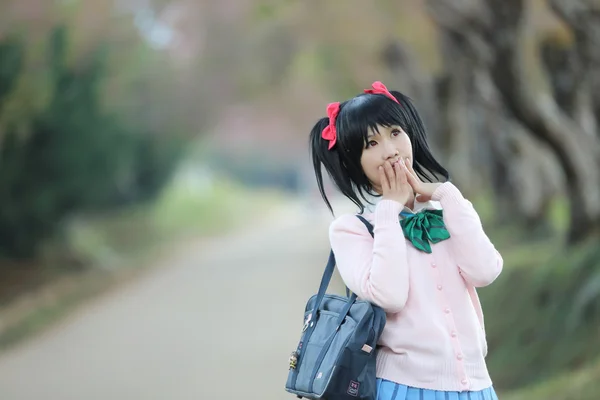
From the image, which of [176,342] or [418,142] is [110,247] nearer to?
[176,342]

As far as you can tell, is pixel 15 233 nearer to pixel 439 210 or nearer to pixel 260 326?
pixel 260 326

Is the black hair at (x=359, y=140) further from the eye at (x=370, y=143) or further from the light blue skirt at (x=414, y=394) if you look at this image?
the light blue skirt at (x=414, y=394)

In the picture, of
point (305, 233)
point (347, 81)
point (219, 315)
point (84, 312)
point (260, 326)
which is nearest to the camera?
point (260, 326)

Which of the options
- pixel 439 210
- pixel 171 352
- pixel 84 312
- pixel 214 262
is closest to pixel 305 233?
pixel 214 262

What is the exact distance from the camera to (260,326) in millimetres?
10406

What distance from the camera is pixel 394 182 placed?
254 cm

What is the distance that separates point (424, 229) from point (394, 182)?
5.8 inches

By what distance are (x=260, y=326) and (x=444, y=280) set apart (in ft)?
26.4

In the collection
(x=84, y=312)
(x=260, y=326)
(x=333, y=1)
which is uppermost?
(x=333, y=1)

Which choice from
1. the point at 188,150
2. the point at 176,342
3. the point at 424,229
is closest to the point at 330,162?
the point at 424,229

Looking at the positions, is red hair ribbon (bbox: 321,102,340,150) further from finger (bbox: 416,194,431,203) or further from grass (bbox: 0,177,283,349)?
grass (bbox: 0,177,283,349)

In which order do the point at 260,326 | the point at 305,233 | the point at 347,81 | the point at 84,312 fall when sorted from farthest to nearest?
1. the point at 305,233
2. the point at 347,81
3. the point at 84,312
4. the point at 260,326

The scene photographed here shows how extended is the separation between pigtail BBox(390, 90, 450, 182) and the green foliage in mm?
9308

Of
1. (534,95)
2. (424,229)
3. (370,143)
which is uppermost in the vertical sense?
(534,95)
